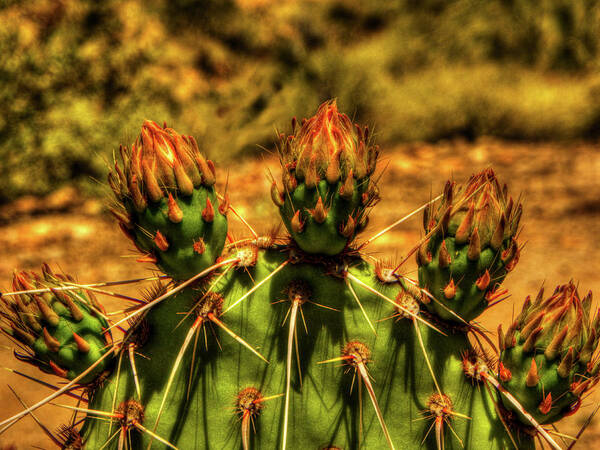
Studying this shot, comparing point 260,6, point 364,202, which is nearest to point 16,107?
point 260,6

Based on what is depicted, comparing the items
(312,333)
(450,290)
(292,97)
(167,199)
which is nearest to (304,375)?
(312,333)

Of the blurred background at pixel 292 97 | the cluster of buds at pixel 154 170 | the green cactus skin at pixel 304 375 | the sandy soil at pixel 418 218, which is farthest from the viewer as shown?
the blurred background at pixel 292 97

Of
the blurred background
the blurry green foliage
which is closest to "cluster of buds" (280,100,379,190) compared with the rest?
the blurred background

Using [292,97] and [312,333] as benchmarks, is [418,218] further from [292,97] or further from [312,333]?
[312,333]

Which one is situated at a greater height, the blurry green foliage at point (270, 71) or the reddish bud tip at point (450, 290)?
the blurry green foliage at point (270, 71)

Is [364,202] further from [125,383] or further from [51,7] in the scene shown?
[51,7]

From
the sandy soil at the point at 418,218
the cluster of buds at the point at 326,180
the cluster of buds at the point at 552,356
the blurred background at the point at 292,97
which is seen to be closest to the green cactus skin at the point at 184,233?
the cluster of buds at the point at 326,180

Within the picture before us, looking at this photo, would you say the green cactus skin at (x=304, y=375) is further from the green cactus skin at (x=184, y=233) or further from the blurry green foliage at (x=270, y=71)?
the blurry green foliage at (x=270, y=71)

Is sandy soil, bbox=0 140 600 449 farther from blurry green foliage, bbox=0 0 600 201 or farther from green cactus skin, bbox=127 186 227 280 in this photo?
green cactus skin, bbox=127 186 227 280
